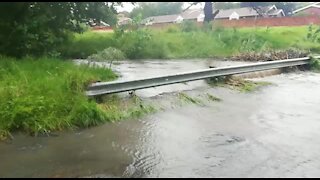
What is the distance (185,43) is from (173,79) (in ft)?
51.5

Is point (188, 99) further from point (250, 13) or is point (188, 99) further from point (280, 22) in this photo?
point (250, 13)

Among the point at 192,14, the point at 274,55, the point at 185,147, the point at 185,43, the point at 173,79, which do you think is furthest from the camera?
the point at 192,14

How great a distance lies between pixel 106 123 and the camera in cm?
761

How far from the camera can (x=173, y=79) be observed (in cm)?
1066

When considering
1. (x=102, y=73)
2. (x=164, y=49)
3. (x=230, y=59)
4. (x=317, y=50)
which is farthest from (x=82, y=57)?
(x=317, y=50)

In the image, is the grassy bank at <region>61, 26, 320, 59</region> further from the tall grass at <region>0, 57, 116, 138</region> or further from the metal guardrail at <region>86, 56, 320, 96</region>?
the tall grass at <region>0, 57, 116, 138</region>

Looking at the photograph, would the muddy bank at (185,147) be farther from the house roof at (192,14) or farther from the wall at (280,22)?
the house roof at (192,14)

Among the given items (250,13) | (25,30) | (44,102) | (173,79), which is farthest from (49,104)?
(250,13)

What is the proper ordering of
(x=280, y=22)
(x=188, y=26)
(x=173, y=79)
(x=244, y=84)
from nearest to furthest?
1. (x=173, y=79)
2. (x=244, y=84)
3. (x=188, y=26)
4. (x=280, y=22)

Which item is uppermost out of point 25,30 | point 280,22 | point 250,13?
point 250,13

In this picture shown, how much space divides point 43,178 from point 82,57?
15.9 meters

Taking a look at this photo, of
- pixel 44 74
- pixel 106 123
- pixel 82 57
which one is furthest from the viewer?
pixel 82 57

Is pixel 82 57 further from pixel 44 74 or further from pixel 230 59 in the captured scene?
pixel 44 74

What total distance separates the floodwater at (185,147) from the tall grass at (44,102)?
292 millimetres
